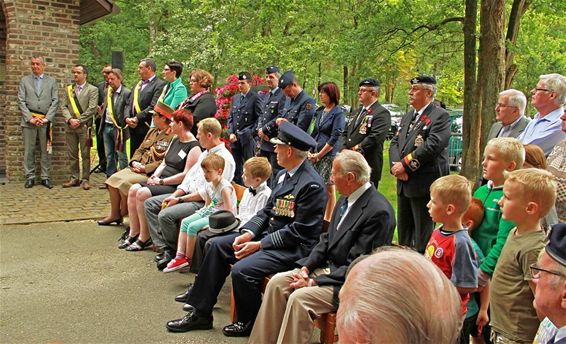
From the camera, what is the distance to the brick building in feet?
34.4

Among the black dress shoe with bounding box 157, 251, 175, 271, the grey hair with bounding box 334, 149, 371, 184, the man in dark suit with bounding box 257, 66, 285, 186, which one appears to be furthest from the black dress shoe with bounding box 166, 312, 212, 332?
the man in dark suit with bounding box 257, 66, 285, 186

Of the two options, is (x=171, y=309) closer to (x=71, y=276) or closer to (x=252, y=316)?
(x=252, y=316)

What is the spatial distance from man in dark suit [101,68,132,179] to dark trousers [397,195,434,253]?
5.60m

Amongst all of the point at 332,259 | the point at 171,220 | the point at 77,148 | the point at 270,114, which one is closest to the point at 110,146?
the point at 77,148

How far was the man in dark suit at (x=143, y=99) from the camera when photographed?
901 centimetres

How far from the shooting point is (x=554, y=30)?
19.6m

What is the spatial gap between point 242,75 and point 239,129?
0.87 metres

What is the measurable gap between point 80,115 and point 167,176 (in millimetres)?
4516

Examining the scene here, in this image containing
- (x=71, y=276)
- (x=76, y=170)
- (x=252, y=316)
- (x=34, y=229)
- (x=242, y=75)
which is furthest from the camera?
(x=76, y=170)

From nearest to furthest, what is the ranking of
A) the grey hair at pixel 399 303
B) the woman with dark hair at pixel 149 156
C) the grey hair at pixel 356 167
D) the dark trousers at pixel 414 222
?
the grey hair at pixel 399 303 < the grey hair at pixel 356 167 < the dark trousers at pixel 414 222 < the woman with dark hair at pixel 149 156

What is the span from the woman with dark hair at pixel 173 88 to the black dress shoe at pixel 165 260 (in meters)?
2.82

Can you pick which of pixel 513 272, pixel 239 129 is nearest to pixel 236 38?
pixel 239 129

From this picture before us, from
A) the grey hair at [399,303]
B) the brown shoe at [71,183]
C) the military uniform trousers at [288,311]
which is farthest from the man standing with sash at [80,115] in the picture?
the grey hair at [399,303]

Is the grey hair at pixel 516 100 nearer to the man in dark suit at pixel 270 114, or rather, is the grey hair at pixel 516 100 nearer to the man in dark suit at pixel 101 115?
the man in dark suit at pixel 270 114
